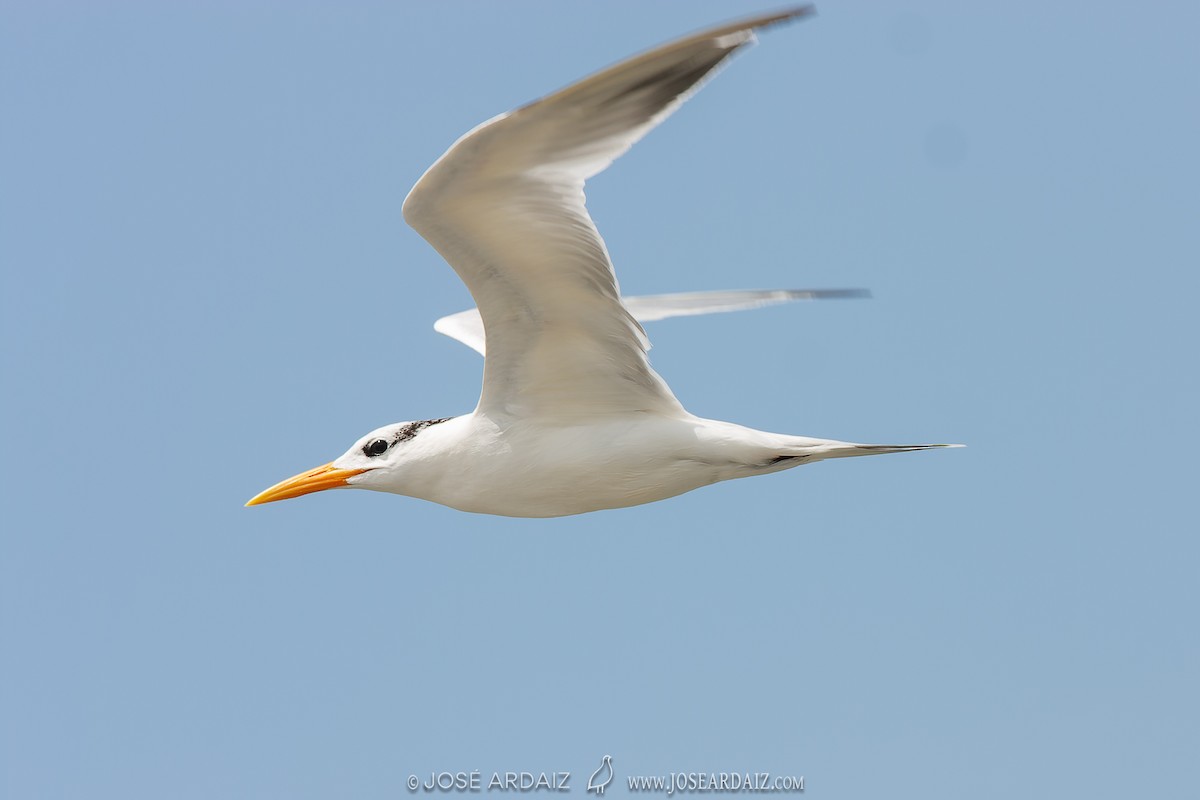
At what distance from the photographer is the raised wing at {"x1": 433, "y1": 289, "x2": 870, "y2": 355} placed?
1162 cm

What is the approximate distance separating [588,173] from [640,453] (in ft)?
7.55

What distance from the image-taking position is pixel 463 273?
28.8ft

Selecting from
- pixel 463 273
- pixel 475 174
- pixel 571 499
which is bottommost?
pixel 571 499

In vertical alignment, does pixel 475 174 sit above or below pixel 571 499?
above

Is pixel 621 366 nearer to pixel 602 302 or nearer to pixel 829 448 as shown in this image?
pixel 602 302

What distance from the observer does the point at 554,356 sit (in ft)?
30.9

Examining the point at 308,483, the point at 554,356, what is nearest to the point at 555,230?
the point at 554,356

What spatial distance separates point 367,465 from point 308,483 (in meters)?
0.56

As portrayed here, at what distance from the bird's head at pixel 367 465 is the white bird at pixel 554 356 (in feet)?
0.04

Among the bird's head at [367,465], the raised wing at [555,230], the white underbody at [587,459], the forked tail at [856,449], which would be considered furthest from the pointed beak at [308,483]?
the forked tail at [856,449]

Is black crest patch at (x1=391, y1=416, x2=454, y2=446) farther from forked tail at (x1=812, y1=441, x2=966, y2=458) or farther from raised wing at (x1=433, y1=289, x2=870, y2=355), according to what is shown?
forked tail at (x1=812, y1=441, x2=966, y2=458)

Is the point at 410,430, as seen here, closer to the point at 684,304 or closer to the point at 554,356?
the point at 554,356

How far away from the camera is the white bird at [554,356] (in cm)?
765

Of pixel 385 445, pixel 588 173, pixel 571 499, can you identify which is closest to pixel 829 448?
pixel 571 499
